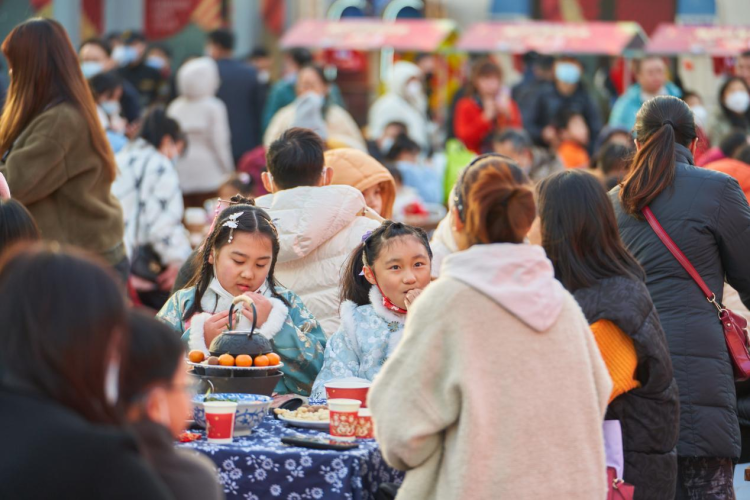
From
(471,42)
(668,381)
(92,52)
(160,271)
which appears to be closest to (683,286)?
(668,381)

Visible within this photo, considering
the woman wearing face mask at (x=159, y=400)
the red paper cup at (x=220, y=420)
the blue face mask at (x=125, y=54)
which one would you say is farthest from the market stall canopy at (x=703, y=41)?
the woman wearing face mask at (x=159, y=400)

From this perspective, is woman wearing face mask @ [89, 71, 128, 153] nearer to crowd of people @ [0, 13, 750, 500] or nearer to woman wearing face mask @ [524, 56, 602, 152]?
crowd of people @ [0, 13, 750, 500]

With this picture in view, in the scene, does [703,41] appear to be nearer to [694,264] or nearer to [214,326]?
[694,264]

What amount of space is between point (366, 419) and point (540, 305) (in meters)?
0.76

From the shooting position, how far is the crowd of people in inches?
83.6

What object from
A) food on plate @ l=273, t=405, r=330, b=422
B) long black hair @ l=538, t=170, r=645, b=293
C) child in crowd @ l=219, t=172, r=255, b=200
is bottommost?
child in crowd @ l=219, t=172, r=255, b=200

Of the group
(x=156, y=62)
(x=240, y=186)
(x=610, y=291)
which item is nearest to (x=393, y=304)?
(x=610, y=291)

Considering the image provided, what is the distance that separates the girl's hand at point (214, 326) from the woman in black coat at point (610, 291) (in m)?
1.16

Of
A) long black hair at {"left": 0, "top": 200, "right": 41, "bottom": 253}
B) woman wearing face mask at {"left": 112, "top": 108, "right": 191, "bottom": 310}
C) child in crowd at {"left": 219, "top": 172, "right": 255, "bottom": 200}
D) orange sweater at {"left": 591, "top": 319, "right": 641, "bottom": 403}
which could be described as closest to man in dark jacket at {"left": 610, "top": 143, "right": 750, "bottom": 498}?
orange sweater at {"left": 591, "top": 319, "right": 641, "bottom": 403}

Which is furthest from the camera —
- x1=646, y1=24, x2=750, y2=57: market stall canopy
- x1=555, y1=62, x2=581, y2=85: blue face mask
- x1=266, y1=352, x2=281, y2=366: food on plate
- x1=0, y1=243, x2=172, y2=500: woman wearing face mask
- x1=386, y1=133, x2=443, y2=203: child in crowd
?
x1=646, y1=24, x2=750, y2=57: market stall canopy

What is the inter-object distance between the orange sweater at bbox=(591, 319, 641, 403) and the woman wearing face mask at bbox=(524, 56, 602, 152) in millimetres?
9009

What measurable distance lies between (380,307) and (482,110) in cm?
851

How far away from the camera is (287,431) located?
3705 mm

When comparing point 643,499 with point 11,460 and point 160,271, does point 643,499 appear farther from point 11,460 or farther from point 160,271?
point 160,271
